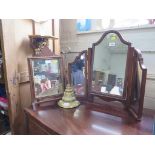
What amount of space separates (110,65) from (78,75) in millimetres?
235

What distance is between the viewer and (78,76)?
119 centimetres

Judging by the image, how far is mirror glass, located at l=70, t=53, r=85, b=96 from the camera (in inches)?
46.3

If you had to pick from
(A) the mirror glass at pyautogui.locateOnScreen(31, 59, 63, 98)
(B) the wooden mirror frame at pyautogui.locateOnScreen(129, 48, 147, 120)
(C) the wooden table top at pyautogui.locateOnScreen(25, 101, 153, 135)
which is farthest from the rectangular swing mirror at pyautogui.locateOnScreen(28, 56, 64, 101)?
(B) the wooden mirror frame at pyautogui.locateOnScreen(129, 48, 147, 120)

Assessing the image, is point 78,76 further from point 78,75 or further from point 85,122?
point 85,122

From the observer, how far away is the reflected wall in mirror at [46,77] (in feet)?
3.55

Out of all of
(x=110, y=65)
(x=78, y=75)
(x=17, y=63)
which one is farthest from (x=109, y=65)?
(x=17, y=63)

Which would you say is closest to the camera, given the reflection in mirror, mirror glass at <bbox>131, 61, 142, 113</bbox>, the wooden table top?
the wooden table top

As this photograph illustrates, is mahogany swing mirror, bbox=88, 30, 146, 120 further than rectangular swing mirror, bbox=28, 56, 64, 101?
No

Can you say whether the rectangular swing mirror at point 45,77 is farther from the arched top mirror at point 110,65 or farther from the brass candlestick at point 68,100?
the arched top mirror at point 110,65

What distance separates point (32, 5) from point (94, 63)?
0.61 m

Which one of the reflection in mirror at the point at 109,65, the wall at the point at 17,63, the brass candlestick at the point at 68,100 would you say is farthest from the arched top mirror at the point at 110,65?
the wall at the point at 17,63

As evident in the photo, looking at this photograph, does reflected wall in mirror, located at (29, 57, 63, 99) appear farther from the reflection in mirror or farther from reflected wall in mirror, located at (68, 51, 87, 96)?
the reflection in mirror

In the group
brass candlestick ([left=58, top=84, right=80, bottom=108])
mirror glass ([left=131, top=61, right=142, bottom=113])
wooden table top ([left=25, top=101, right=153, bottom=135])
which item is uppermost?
mirror glass ([left=131, top=61, right=142, bottom=113])

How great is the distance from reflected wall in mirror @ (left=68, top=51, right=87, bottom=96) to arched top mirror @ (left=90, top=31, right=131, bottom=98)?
0.24 ft
